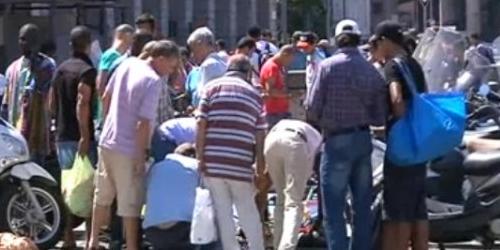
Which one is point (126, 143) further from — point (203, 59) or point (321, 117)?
point (203, 59)

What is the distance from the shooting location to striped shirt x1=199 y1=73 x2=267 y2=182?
10430 millimetres

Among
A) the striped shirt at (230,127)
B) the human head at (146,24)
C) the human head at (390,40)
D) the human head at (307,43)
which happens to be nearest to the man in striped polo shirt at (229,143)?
the striped shirt at (230,127)

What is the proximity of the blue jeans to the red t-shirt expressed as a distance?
4.80 meters

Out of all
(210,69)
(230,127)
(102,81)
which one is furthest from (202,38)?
(230,127)

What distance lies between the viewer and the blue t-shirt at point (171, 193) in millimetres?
10578

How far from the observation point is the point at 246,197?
1052 cm

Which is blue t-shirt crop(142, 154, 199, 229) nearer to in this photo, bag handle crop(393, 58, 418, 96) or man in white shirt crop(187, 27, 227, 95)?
bag handle crop(393, 58, 418, 96)

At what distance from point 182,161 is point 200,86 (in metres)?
2.19

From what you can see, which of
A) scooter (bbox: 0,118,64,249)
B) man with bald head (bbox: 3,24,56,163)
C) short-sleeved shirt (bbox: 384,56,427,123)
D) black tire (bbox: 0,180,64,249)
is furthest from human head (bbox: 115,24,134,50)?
short-sleeved shirt (bbox: 384,56,427,123)

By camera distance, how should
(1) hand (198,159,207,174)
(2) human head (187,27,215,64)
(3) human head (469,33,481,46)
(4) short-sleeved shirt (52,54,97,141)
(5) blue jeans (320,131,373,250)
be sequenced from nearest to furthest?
(5) blue jeans (320,131,373,250) → (1) hand (198,159,207,174) → (4) short-sleeved shirt (52,54,97,141) → (2) human head (187,27,215,64) → (3) human head (469,33,481,46)

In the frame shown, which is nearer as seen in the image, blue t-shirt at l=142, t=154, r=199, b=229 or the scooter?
blue t-shirt at l=142, t=154, r=199, b=229

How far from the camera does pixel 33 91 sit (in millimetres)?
13039

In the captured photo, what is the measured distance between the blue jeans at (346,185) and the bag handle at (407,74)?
0.48 meters

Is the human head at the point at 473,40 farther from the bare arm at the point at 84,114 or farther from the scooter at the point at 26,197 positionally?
the bare arm at the point at 84,114
